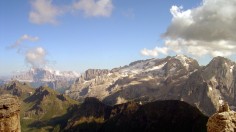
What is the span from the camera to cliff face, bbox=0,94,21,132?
34031 millimetres

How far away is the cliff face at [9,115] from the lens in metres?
34.0

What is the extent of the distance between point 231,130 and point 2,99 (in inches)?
965

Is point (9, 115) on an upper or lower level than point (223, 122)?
upper

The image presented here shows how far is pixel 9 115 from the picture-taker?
34656 millimetres

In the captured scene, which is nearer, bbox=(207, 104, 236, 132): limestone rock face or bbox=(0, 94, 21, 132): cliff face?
bbox=(207, 104, 236, 132): limestone rock face

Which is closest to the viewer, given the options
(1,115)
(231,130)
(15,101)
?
(231,130)

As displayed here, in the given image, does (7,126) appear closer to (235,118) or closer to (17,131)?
(17,131)

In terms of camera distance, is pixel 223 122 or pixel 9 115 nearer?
pixel 223 122

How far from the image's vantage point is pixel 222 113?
2986 centimetres

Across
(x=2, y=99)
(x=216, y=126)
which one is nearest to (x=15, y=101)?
(x=2, y=99)

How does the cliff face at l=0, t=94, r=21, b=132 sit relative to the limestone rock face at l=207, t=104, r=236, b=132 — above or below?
above

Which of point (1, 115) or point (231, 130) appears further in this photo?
point (1, 115)

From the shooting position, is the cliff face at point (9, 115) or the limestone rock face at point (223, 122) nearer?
the limestone rock face at point (223, 122)

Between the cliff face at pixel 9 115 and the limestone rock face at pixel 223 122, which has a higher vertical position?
the cliff face at pixel 9 115
